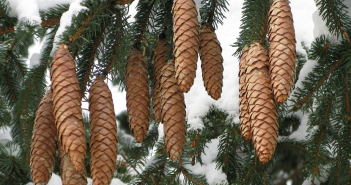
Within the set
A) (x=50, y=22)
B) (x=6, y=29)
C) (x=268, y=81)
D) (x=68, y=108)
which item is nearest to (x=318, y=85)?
(x=268, y=81)

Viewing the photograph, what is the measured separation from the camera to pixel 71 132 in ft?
3.14

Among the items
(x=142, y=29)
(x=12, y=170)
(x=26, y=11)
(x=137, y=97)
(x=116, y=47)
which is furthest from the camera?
(x=12, y=170)

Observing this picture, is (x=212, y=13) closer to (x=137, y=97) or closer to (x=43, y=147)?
(x=137, y=97)

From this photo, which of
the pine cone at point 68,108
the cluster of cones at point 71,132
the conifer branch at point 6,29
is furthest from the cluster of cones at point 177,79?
the conifer branch at point 6,29

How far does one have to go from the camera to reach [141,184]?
1906 millimetres

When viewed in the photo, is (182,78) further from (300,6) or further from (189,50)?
(300,6)

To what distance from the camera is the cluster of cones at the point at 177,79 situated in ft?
3.50

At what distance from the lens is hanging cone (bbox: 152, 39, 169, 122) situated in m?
1.24

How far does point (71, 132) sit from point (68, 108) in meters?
0.07

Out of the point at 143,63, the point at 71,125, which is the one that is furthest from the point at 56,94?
the point at 143,63

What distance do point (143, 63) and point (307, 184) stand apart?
1.40 meters

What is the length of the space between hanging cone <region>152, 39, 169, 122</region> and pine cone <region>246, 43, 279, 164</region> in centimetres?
31

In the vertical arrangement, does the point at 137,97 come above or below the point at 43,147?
above

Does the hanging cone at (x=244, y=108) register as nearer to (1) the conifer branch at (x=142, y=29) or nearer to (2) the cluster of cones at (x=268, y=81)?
(2) the cluster of cones at (x=268, y=81)
